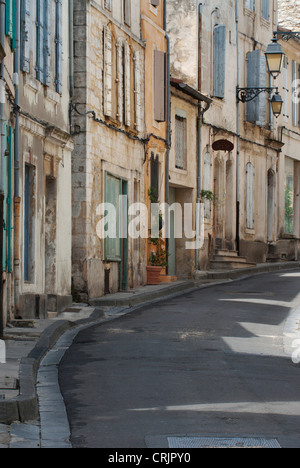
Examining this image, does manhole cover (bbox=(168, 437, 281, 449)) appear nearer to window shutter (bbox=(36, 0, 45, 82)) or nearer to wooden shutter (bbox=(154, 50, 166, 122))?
window shutter (bbox=(36, 0, 45, 82))

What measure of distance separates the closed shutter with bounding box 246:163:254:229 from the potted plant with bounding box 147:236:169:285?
8503 mm

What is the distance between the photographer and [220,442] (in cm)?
712

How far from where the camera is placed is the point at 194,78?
1174 inches

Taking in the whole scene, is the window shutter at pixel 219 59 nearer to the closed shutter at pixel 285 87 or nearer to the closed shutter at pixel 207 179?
the closed shutter at pixel 207 179

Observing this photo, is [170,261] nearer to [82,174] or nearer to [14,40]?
[82,174]

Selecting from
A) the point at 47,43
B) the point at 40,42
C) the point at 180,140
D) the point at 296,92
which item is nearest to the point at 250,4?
the point at 296,92

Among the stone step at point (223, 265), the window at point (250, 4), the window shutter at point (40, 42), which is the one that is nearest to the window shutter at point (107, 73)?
the window shutter at point (40, 42)

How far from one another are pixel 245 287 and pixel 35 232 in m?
7.85

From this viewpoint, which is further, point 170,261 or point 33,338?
point 170,261

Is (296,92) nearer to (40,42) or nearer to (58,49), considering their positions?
(58,49)

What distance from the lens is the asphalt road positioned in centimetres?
775

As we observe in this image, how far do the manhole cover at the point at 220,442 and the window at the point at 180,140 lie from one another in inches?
838

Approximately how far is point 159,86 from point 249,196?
9.19 m
